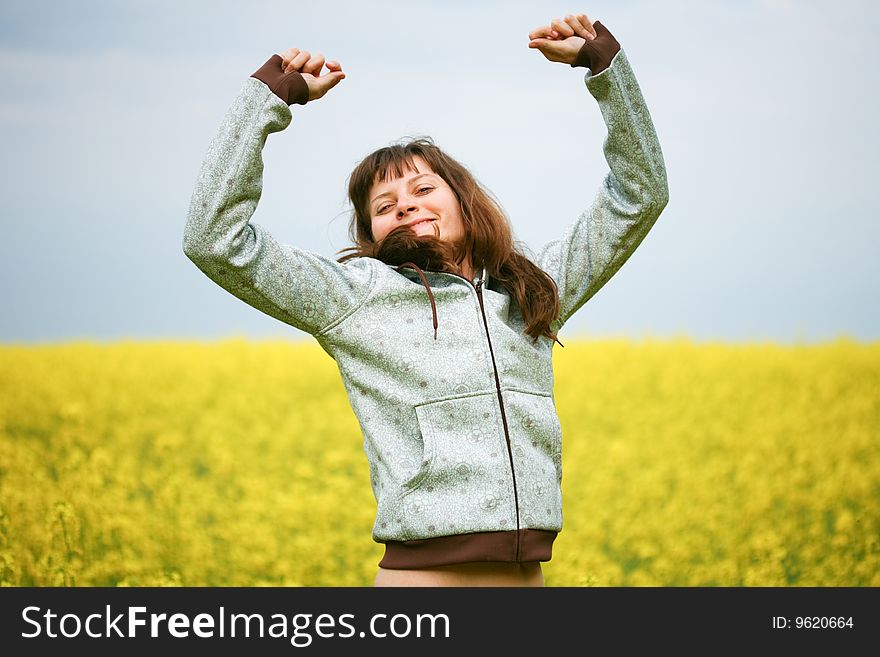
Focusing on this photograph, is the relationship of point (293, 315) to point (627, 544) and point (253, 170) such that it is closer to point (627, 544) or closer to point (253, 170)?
point (253, 170)

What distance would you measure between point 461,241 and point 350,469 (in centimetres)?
426

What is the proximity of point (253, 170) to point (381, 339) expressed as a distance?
0.45 m

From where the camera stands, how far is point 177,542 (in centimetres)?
527

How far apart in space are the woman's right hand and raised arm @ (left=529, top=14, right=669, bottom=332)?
0.47 metres

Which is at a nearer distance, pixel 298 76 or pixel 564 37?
pixel 298 76

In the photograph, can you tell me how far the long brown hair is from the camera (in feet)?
7.65

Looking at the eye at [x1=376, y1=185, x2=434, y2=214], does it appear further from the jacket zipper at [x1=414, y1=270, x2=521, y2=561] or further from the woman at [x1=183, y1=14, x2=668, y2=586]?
the jacket zipper at [x1=414, y1=270, x2=521, y2=561]

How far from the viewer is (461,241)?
7.97ft

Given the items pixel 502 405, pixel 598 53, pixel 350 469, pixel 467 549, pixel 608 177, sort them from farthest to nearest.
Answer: pixel 350 469 → pixel 608 177 → pixel 598 53 → pixel 502 405 → pixel 467 549

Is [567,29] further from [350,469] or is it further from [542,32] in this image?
[350,469]

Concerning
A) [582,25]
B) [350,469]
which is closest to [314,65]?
[582,25]

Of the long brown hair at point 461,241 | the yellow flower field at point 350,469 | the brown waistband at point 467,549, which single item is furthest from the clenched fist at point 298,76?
the yellow flower field at point 350,469
